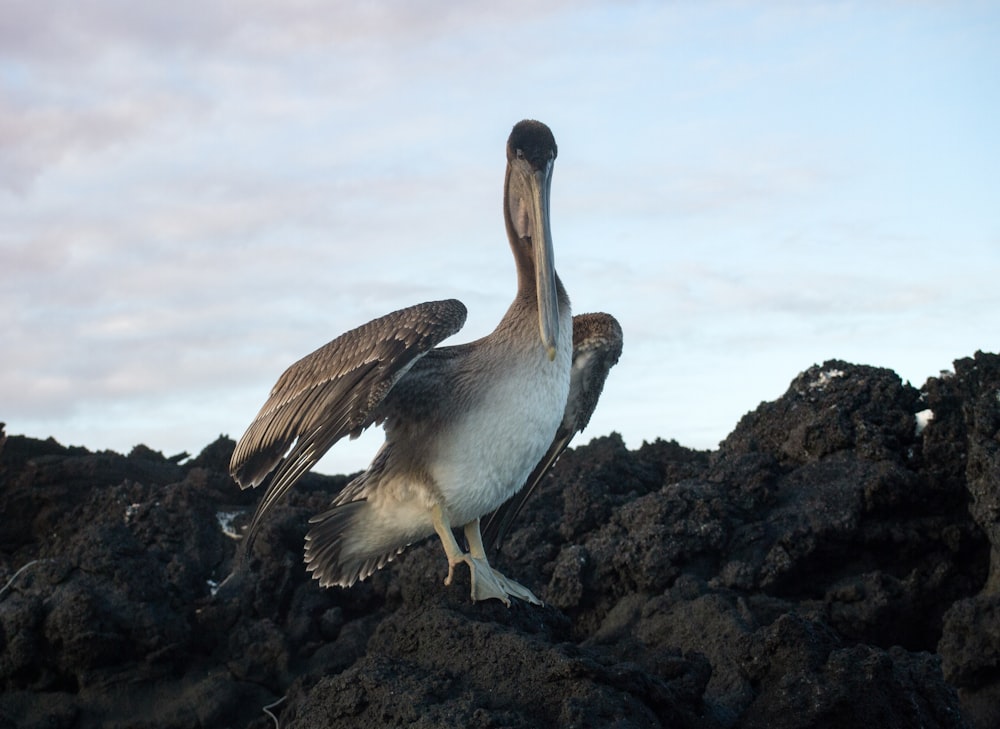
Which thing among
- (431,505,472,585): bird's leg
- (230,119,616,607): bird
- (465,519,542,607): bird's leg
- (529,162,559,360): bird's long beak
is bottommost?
(465,519,542,607): bird's leg

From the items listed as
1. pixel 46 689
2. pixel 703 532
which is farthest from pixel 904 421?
pixel 46 689

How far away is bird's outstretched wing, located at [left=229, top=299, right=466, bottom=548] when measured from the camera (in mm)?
6180

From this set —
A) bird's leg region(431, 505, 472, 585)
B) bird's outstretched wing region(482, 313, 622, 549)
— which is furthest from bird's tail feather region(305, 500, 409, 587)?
bird's outstretched wing region(482, 313, 622, 549)

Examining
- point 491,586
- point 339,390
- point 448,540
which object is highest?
point 339,390

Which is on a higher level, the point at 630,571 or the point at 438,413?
the point at 438,413

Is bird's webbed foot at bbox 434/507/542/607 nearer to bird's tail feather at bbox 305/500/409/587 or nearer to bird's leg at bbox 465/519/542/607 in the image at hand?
bird's leg at bbox 465/519/542/607

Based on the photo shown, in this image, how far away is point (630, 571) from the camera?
7859 millimetres

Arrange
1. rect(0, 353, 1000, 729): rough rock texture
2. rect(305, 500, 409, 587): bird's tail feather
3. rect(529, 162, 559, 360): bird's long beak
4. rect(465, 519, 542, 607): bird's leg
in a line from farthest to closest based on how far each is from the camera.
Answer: rect(0, 353, 1000, 729): rough rock texture → rect(305, 500, 409, 587): bird's tail feather → rect(529, 162, 559, 360): bird's long beak → rect(465, 519, 542, 607): bird's leg

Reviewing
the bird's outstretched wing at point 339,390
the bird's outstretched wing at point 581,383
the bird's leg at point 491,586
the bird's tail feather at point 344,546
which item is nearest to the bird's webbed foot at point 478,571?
the bird's leg at point 491,586

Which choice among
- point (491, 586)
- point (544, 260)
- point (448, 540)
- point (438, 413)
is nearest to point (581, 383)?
point (544, 260)

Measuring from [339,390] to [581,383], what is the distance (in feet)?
5.35

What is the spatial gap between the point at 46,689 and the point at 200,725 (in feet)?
3.76

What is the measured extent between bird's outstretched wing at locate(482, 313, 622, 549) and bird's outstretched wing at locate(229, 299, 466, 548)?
1025 millimetres

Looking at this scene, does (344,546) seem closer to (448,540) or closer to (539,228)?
(448,540)
